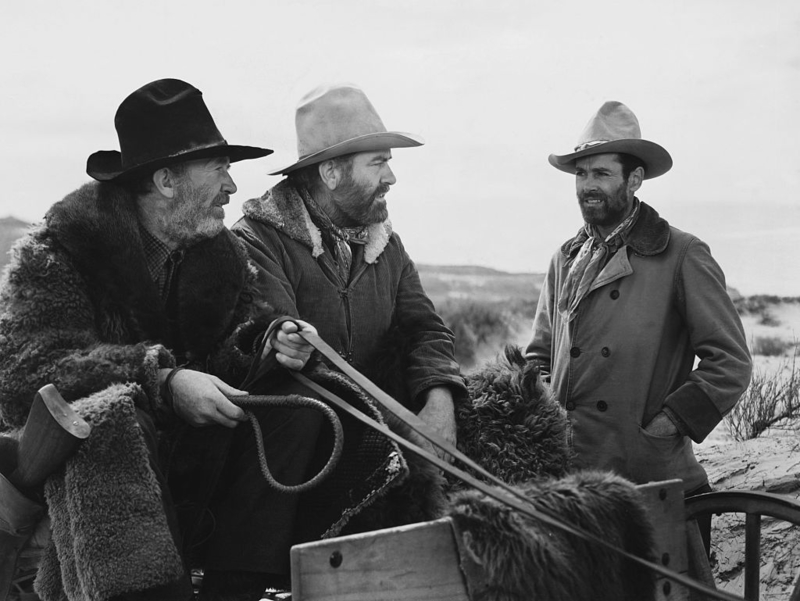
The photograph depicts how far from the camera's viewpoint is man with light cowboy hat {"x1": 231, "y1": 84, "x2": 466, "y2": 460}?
2.94m

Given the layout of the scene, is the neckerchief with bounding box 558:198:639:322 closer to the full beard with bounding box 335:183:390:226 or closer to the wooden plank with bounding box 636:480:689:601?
the full beard with bounding box 335:183:390:226

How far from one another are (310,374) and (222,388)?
24 cm

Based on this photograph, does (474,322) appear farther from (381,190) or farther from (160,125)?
(160,125)

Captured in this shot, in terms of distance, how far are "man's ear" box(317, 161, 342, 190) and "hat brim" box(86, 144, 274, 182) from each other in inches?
10.9

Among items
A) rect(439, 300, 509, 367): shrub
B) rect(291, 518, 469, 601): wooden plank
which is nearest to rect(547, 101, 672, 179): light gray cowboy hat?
rect(291, 518, 469, 601): wooden plank

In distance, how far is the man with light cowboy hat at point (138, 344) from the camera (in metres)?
2.05

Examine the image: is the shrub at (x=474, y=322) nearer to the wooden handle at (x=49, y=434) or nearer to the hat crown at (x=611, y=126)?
the hat crown at (x=611, y=126)

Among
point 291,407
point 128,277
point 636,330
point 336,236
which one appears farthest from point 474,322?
point 291,407

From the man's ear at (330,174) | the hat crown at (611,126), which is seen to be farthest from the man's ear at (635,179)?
the man's ear at (330,174)

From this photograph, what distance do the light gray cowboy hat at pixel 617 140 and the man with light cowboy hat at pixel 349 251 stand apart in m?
0.73

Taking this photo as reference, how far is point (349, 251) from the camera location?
312cm

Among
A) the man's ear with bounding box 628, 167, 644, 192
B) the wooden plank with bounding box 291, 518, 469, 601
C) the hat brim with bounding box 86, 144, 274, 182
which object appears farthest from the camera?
the man's ear with bounding box 628, 167, 644, 192

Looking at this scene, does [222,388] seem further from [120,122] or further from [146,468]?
[120,122]

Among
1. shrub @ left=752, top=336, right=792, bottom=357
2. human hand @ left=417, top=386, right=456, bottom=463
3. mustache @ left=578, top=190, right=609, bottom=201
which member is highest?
mustache @ left=578, top=190, right=609, bottom=201
